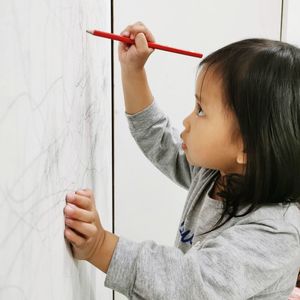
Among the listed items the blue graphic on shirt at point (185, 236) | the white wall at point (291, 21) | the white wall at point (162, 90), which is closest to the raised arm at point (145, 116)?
the blue graphic on shirt at point (185, 236)

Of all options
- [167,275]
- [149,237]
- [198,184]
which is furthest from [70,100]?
[149,237]

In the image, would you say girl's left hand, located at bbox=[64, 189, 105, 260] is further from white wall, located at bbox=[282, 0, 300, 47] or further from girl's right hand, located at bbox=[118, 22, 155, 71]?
white wall, located at bbox=[282, 0, 300, 47]

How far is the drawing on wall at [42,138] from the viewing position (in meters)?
0.22

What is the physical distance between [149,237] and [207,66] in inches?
21.2

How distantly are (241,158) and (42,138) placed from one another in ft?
0.92

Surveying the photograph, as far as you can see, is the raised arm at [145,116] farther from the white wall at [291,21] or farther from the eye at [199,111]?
the white wall at [291,21]

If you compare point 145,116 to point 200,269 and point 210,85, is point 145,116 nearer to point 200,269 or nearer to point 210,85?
point 210,85

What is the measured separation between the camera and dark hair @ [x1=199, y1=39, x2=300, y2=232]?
0.48 m

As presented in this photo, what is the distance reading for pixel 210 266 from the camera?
404mm

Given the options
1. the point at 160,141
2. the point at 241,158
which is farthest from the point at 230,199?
the point at 160,141

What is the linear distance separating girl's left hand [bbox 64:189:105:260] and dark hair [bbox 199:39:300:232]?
18 centimetres

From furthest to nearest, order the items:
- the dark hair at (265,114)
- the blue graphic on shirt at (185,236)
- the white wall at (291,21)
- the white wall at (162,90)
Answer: the white wall at (291,21) < the white wall at (162,90) < the blue graphic on shirt at (185,236) < the dark hair at (265,114)

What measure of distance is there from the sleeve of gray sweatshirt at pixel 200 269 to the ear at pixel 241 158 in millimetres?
92

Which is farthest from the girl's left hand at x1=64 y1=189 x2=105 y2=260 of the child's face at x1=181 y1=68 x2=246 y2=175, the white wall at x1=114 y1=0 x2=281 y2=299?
the white wall at x1=114 y1=0 x2=281 y2=299
